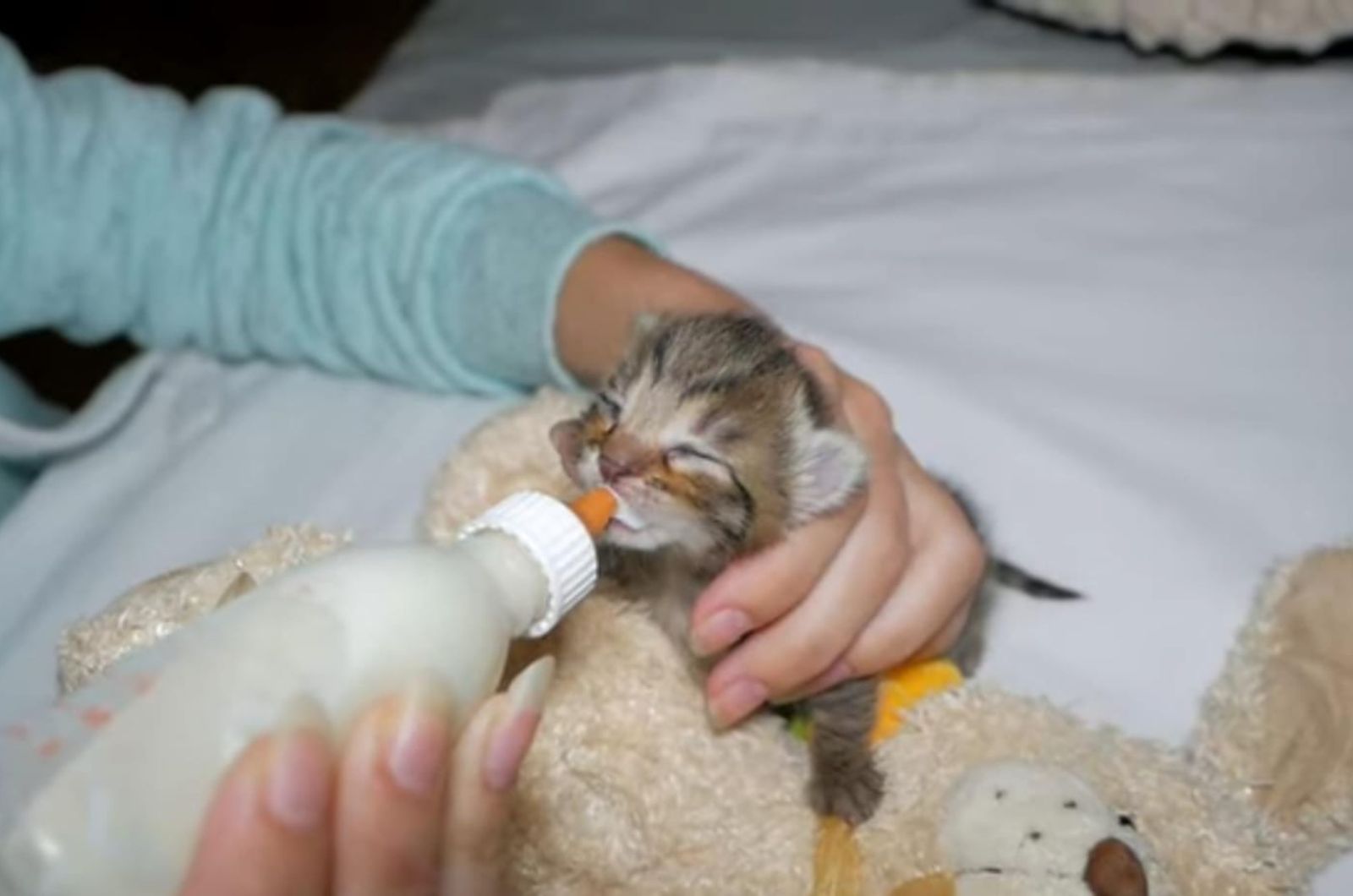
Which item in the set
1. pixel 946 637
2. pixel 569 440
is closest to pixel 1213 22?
pixel 946 637

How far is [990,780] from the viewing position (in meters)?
0.77

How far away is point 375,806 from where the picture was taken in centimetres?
49

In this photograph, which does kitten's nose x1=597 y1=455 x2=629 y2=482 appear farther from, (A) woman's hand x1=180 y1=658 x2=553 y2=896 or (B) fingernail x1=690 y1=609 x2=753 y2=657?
(A) woman's hand x1=180 y1=658 x2=553 y2=896

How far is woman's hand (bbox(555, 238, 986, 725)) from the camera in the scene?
83 centimetres

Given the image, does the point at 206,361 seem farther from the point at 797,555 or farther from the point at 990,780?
the point at 990,780

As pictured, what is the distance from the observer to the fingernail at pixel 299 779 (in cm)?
47

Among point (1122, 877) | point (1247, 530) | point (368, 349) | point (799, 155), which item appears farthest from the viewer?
point (799, 155)

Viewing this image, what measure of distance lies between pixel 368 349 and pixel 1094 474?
523 mm

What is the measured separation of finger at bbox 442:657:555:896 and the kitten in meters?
0.27

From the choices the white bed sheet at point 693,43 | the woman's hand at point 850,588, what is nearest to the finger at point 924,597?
the woman's hand at point 850,588

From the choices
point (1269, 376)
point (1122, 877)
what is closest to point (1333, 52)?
point (1269, 376)

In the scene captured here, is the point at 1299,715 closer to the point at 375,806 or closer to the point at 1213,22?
the point at 375,806

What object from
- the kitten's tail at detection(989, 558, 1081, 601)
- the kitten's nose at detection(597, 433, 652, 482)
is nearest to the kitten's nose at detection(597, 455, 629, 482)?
the kitten's nose at detection(597, 433, 652, 482)

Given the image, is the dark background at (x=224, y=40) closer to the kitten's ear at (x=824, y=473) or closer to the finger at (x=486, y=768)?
the kitten's ear at (x=824, y=473)
